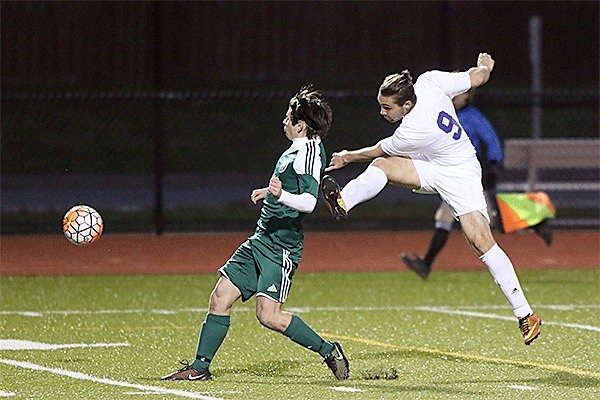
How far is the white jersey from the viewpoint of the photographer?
9633mm

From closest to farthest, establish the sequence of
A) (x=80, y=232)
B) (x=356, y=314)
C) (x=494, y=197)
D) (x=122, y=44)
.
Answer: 1. (x=80, y=232)
2. (x=356, y=314)
3. (x=494, y=197)
4. (x=122, y=44)

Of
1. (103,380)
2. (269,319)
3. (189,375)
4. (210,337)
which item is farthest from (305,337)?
(103,380)

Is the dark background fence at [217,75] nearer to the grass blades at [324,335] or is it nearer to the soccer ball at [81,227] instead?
the grass blades at [324,335]

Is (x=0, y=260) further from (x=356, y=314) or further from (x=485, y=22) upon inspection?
(x=485, y=22)

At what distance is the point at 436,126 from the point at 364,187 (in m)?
0.67

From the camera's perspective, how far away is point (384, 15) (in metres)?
41.8

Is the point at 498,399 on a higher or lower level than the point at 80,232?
lower

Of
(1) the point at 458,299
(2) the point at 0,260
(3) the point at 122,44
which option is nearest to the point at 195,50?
(3) the point at 122,44

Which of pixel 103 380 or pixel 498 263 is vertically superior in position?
pixel 498 263

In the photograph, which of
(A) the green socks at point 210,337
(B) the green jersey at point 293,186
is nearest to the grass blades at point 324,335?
(A) the green socks at point 210,337

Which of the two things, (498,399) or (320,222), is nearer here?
(498,399)

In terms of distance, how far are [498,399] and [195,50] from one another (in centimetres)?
3332

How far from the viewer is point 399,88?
31.1 feet

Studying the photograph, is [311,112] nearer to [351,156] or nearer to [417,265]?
[351,156]
